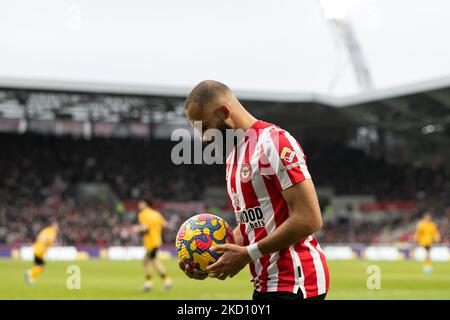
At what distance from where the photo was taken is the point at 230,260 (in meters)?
4.40

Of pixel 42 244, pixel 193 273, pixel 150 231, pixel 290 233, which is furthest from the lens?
pixel 42 244

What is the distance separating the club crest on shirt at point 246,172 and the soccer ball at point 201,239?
43 centimetres

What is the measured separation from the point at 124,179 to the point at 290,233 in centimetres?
5296

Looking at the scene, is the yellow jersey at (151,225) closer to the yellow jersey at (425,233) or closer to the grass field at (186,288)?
the grass field at (186,288)

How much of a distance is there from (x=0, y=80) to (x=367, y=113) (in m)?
23.9

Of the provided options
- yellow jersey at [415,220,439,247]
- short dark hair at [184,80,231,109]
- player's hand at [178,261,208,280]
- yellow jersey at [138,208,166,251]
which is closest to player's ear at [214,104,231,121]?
short dark hair at [184,80,231,109]

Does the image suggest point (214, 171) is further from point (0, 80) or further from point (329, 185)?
point (0, 80)

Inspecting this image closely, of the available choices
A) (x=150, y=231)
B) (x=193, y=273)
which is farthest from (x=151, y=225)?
(x=193, y=273)

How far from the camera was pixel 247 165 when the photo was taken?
4.52 m

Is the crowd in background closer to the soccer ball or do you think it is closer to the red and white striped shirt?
the soccer ball

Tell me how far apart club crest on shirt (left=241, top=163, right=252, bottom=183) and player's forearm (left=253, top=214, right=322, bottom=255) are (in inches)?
14.4

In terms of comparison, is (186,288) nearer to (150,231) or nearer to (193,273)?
(150,231)

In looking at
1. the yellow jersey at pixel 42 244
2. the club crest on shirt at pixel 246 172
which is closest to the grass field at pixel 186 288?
the yellow jersey at pixel 42 244
